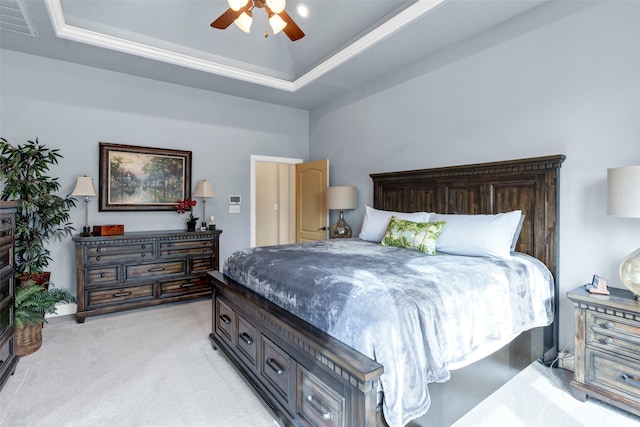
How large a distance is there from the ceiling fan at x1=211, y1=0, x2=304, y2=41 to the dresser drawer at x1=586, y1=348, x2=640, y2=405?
10.5 feet

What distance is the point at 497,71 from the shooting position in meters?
3.11

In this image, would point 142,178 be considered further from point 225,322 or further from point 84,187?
point 225,322

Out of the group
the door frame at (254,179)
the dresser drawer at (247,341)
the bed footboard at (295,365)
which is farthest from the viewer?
the door frame at (254,179)

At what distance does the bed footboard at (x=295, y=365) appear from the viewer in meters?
1.36

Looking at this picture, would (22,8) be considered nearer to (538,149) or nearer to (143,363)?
(143,363)

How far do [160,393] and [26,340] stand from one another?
151 centimetres

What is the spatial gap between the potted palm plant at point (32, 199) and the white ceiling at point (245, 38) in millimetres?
1170

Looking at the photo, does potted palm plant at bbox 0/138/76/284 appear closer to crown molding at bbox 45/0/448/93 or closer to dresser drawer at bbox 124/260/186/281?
dresser drawer at bbox 124/260/186/281

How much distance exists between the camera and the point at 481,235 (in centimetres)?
259

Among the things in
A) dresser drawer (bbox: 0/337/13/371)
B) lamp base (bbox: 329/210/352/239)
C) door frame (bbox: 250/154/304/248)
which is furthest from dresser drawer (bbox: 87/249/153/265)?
lamp base (bbox: 329/210/352/239)

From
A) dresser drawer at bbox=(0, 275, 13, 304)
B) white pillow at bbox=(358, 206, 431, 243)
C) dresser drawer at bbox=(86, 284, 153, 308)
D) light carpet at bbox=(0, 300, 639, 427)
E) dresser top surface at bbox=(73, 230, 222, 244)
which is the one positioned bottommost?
light carpet at bbox=(0, 300, 639, 427)

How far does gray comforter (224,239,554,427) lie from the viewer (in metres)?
1.41

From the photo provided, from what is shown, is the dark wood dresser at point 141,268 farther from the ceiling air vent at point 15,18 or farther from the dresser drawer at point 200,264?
the ceiling air vent at point 15,18

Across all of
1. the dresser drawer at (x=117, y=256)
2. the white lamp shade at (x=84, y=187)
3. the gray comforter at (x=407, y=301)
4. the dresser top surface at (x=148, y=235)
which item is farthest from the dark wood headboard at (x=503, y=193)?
the white lamp shade at (x=84, y=187)
